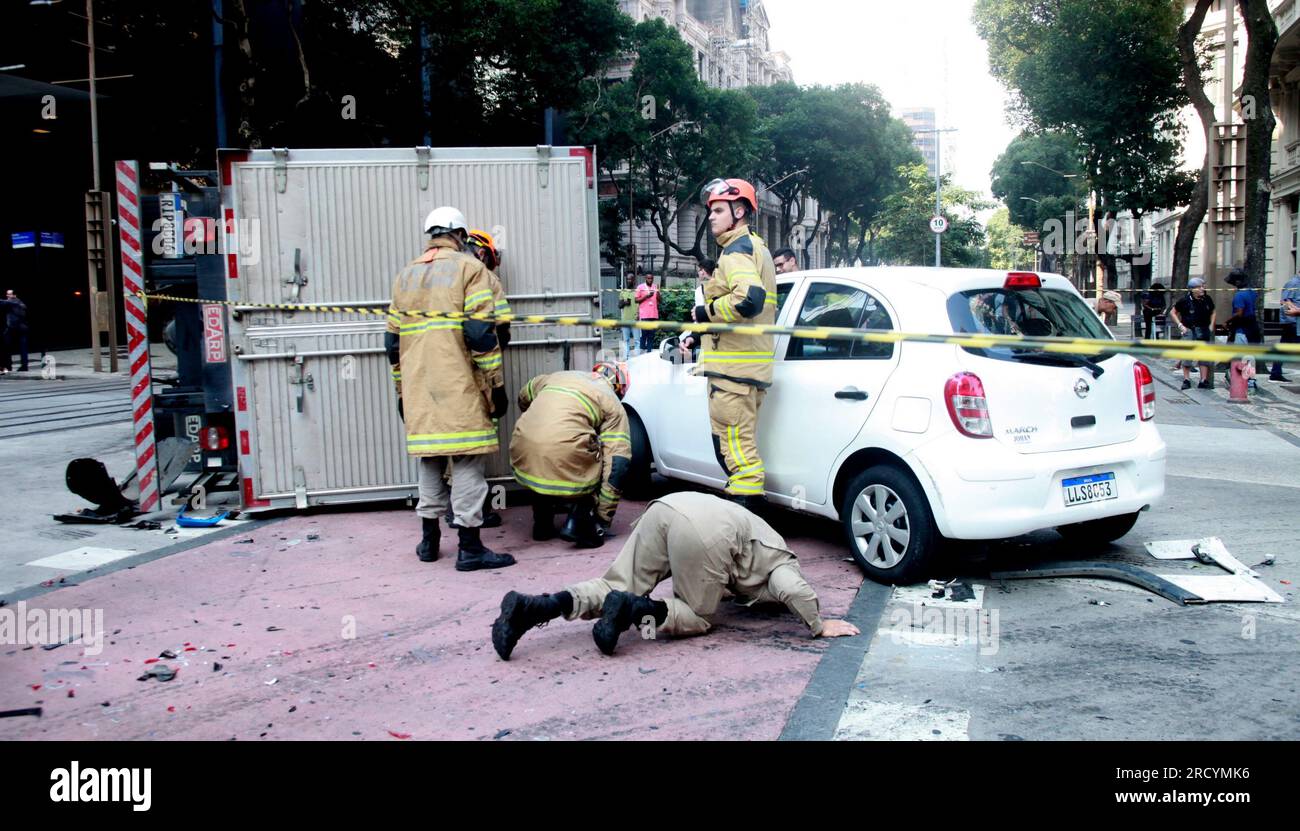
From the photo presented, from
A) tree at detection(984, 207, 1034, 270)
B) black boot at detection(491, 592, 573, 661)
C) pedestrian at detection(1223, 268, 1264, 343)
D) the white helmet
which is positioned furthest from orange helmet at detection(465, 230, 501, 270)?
tree at detection(984, 207, 1034, 270)

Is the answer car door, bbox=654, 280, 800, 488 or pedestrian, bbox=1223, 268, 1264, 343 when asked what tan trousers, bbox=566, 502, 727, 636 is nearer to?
car door, bbox=654, 280, 800, 488

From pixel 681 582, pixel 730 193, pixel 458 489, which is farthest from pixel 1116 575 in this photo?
pixel 458 489

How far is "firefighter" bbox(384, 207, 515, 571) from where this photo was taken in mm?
6047

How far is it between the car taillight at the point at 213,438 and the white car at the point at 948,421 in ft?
13.8

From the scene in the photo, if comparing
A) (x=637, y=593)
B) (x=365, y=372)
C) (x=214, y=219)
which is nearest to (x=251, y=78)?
(x=214, y=219)

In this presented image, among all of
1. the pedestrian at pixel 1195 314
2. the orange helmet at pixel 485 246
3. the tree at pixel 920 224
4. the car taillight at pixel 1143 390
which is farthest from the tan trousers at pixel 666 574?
the tree at pixel 920 224

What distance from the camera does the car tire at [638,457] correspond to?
7863 mm

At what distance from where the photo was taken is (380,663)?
454 cm

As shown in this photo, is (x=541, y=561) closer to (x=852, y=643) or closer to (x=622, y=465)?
(x=622, y=465)

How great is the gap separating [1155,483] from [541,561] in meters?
3.50

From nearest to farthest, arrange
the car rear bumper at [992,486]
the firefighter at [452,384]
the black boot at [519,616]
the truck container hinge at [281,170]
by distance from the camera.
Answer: the black boot at [519,616], the car rear bumper at [992,486], the firefighter at [452,384], the truck container hinge at [281,170]

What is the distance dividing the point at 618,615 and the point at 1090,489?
267 cm

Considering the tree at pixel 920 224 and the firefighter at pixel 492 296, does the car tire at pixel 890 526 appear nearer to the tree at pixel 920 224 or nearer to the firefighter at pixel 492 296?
the firefighter at pixel 492 296
